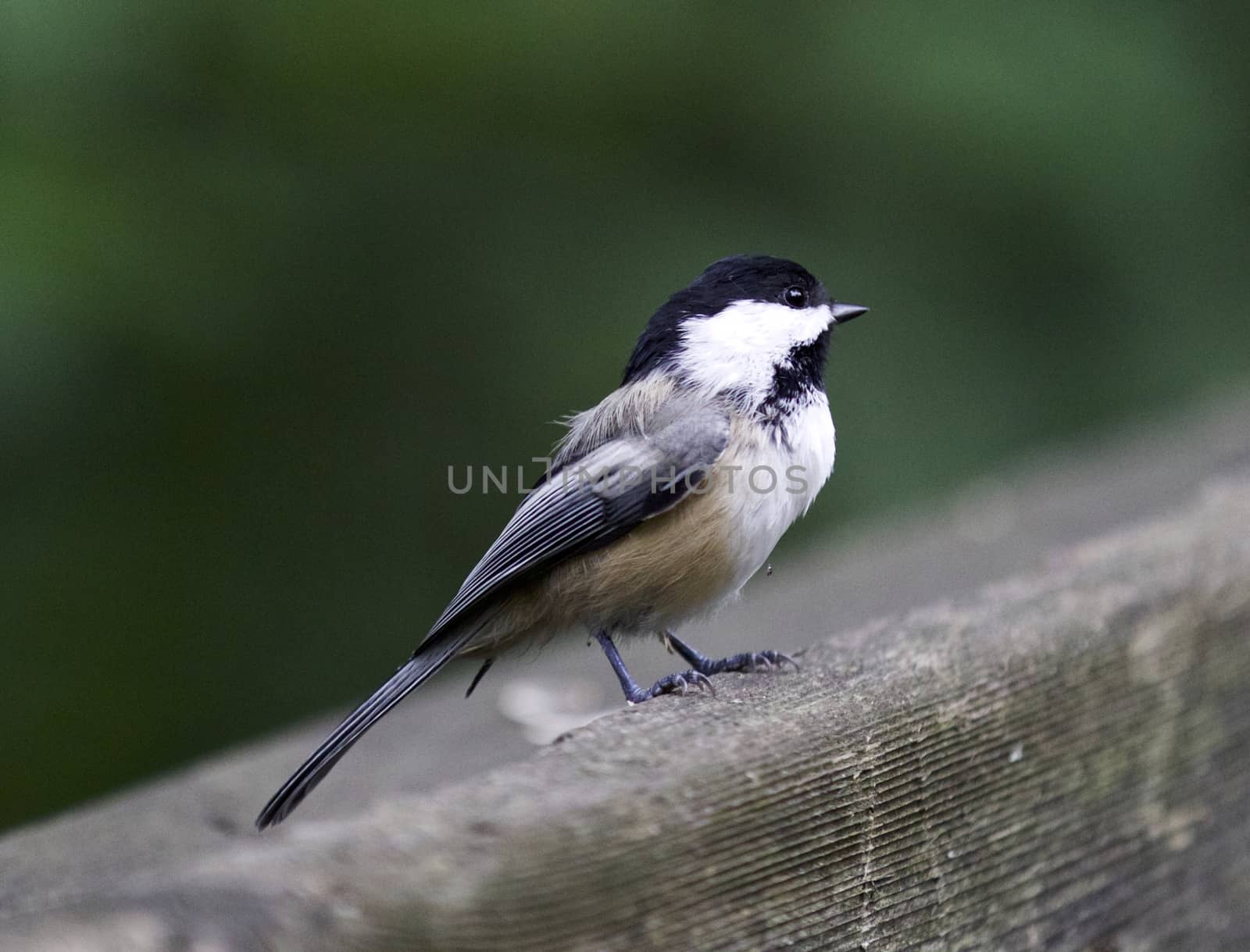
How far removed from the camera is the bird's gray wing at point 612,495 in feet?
6.88

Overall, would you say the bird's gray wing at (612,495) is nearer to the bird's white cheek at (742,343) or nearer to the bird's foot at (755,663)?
the bird's white cheek at (742,343)

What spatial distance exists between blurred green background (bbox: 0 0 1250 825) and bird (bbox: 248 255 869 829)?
1417 mm

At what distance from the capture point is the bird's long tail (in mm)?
1794

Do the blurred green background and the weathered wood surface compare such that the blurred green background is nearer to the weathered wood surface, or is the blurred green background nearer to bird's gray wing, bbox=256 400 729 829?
bird's gray wing, bbox=256 400 729 829

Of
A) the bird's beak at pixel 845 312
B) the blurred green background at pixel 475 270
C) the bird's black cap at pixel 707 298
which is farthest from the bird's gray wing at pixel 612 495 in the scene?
the blurred green background at pixel 475 270

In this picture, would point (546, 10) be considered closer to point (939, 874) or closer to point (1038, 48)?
point (1038, 48)

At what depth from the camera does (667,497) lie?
2094mm

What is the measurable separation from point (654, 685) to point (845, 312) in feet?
2.80

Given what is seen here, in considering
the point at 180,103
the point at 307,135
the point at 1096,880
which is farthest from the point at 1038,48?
the point at 1096,880

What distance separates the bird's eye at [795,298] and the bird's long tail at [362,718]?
813 millimetres

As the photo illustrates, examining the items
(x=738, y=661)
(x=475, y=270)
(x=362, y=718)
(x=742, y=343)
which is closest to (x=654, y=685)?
(x=738, y=661)

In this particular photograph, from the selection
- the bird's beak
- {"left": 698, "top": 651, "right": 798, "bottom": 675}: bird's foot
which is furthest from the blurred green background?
{"left": 698, "top": 651, "right": 798, "bottom": 675}: bird's foot

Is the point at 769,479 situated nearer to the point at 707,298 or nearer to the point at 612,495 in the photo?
the point at 612,495

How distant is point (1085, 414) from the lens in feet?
15.2
